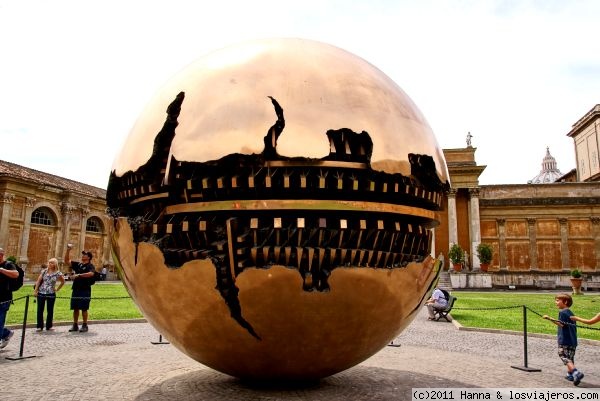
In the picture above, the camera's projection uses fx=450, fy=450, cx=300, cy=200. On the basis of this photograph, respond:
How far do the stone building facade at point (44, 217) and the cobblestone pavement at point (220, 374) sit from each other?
32939 millimetres

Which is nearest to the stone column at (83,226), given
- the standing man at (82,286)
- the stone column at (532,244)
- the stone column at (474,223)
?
the standing man at (82,286)

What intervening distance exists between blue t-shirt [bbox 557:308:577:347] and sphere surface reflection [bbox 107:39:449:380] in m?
A: 4.16

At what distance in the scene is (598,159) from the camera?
5616cm

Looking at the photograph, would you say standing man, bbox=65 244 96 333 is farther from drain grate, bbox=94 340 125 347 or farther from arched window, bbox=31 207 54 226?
arched window, bbox=31 207 54 226

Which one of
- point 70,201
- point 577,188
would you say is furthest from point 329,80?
point 577,188

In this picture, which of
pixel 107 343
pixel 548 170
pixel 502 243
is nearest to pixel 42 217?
pixel 107 343

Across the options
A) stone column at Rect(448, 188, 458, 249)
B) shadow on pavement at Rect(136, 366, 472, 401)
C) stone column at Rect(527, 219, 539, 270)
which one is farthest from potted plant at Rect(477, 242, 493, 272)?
shadow on pavement at Rect(136, 366, 472, 401)

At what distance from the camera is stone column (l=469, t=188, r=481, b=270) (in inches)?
1751

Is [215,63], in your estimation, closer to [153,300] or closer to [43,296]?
[153,300]

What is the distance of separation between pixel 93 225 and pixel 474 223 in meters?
39.0

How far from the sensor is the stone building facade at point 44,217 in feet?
124

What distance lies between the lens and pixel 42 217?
137 ft

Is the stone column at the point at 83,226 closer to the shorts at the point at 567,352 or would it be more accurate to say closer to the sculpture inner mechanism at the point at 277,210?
the shorts at the point at 567,352

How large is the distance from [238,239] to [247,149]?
677 millimetres
